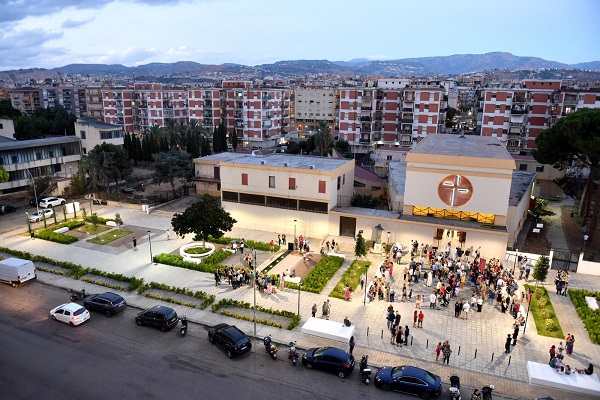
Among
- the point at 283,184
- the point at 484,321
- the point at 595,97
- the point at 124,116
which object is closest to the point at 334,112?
the point at 124,116

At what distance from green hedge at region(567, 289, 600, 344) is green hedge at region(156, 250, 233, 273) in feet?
79.4

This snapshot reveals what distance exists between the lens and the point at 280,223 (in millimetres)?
41344

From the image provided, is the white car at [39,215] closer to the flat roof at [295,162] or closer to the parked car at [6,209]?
the parked car at [6,209]

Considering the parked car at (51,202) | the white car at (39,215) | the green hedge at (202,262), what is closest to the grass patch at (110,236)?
the green hedge at (202,262)

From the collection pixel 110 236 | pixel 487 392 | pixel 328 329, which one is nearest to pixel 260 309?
pixel 328 329

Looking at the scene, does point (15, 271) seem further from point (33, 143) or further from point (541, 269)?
point (541, 269)

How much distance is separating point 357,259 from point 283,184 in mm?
10320

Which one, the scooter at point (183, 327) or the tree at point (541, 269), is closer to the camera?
the scooter at point (183, 327)

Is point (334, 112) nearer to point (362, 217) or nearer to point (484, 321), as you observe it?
point (362, 217)

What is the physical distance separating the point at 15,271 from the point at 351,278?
23.6 meters

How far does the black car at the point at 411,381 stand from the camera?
18.9 metres

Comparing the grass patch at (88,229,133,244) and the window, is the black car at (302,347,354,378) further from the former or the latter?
the grass patch at (88,229,133,244)

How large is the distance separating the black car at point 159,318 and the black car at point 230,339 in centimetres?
263

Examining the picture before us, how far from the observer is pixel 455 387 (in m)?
18.9
